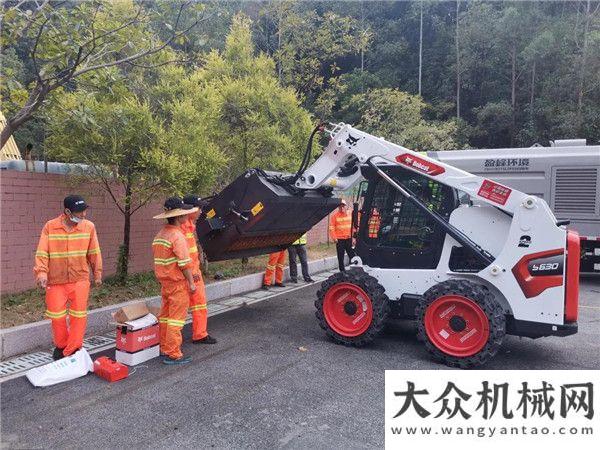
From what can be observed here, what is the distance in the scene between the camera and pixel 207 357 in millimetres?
4930

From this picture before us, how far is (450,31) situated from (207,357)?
36756 millimetres

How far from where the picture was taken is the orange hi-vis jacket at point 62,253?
14.7ft

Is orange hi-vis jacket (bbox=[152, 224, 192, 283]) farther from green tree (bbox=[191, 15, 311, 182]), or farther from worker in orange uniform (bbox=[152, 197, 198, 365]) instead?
green tree (bbox=[191, 15, 311, 182])

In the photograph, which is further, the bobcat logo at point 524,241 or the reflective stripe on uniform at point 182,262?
the reflective stripe on uniform at point 182,262

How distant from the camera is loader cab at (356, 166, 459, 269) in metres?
5.16

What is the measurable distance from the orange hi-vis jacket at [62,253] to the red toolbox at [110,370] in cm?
85

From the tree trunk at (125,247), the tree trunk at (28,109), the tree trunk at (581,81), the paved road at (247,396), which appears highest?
the tree trunk at (581,81)

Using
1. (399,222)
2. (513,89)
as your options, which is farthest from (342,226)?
(513,89)

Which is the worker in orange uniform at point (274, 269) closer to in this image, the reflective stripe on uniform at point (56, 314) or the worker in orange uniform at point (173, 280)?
the worker in orange uniform at point (173, 280)

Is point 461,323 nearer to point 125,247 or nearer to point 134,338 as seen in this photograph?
point 134,338

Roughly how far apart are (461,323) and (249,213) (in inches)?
102

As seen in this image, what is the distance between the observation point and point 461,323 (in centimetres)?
470

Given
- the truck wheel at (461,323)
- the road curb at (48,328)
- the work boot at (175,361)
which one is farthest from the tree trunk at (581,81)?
the work boot at (175,361)

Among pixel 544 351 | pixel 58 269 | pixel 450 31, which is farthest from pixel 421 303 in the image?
pixel 450 31
